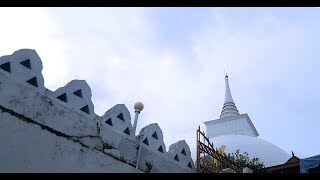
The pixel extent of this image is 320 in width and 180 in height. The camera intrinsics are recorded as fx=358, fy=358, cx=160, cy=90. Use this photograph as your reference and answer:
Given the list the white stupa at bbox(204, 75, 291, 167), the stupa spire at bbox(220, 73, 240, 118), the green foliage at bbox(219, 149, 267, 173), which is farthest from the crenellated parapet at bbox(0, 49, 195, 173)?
the stupa spire at bbox(220, 73, 240, 118)

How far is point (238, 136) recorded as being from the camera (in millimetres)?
27594

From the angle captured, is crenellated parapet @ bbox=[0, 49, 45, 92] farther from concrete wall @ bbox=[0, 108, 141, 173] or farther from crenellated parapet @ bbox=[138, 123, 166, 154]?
crenellated parapet @ bbox=[138, 123, 166, 154]

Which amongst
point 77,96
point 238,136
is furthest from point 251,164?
point 238,136

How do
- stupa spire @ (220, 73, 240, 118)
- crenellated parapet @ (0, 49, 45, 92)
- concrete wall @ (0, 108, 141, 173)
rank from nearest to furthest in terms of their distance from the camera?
concrete wall @ (0, 108, 141, 173), crenellated parapet @ (0, 49, 45, 92), stupa spire @ (220, 73, 240, 118)

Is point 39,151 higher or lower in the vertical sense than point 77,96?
lower

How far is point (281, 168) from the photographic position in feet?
41.2

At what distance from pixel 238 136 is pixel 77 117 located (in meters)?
22.7

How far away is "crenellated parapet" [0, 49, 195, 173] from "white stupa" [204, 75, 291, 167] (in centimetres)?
1630

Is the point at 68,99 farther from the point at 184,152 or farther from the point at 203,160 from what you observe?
the point at 203,160

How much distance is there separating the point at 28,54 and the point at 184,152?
4.30 metres

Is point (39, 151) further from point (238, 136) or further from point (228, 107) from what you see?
point (228, 107)

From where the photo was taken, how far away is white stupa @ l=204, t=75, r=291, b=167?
23439 millimetres

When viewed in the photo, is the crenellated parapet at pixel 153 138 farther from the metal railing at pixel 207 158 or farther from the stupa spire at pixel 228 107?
the stupa spire at pixel 228 107
